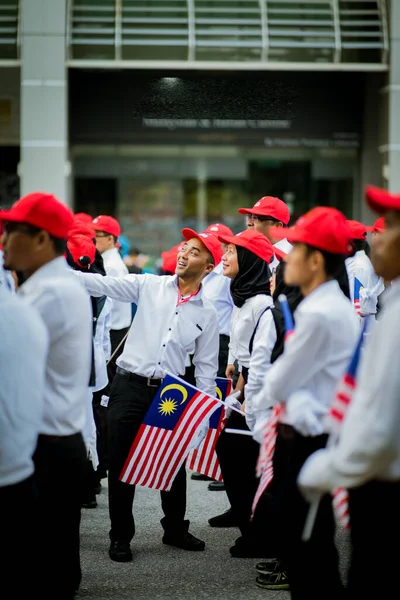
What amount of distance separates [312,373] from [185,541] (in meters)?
3.11

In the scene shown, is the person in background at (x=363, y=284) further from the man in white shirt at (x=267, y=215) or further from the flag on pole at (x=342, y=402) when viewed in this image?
the flag on pole at (x=342, y=402)

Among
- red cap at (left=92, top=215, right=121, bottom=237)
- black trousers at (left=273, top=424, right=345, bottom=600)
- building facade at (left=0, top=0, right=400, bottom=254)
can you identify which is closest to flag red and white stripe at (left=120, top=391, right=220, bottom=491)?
black trousers at (left=273, top=424, right=345, bottom=600)

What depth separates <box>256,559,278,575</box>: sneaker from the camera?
21.5 feet

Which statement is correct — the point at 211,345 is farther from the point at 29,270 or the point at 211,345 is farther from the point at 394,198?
the point at 394,198

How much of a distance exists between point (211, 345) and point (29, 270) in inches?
115

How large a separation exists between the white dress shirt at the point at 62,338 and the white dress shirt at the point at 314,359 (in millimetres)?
892

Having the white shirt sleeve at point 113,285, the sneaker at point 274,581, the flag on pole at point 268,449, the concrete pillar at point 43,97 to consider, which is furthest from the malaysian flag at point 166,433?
the concrete pillar at point 43,97

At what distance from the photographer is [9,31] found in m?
17.8

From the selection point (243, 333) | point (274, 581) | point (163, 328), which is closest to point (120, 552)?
point (274, 581)

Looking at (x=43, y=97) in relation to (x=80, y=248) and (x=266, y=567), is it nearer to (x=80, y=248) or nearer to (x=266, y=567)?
(x=80, y=248)

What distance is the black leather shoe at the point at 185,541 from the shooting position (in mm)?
7301

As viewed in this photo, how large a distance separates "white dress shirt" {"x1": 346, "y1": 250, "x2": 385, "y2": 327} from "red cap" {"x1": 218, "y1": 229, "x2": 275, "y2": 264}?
Answer: 2.58 m

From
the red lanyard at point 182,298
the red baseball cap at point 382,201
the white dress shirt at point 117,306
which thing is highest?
the red baseball cap at point 382,201

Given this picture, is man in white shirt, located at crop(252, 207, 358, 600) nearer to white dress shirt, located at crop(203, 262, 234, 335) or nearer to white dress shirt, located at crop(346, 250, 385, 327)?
white dress shirt, located at crop(346, 250, 385, 327)
